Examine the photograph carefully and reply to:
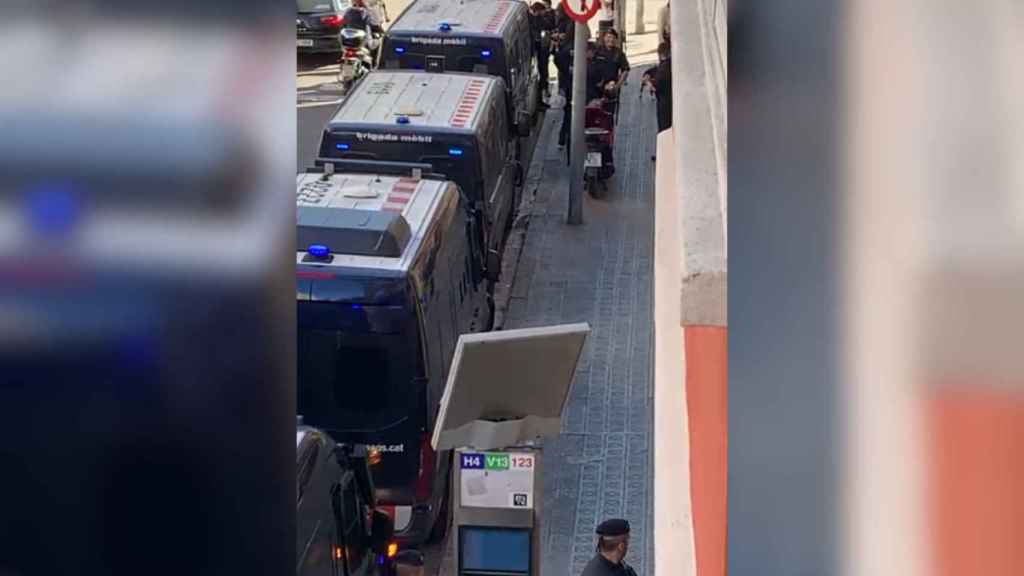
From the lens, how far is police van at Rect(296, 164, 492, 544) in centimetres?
962

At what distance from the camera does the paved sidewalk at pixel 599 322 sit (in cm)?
1108

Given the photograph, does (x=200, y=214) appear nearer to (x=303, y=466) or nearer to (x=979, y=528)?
(x=979, y=528)

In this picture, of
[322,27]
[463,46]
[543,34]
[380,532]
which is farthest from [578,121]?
[322,27]

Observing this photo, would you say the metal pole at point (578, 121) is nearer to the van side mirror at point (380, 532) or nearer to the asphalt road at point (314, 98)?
the asphalt road at point (314, 98)

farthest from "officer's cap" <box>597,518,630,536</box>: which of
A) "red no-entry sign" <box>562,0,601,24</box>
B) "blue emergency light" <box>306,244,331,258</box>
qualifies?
"red no-entry sign" <box>562,0,601,24</box>

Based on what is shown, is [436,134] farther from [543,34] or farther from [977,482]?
[977,482]

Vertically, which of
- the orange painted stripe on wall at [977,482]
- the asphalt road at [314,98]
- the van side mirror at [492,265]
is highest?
the orange painted stripe on wall at [977,482]

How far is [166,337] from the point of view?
127 cm

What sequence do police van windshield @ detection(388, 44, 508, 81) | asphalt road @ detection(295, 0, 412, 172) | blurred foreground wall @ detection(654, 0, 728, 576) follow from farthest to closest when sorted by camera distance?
1. asphalt road @ detection(295, 0, 412, 172)
2. police van windshield @ detection(388, 44, 508, 81)
3. blurred foreground wall @ detection(654, 0, 728, 576)

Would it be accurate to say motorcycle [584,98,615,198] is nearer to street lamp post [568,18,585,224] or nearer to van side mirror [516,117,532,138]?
street lamp post [568,18,585,224]

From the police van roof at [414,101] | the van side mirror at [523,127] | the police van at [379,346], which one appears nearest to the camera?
the police van at [379,346]

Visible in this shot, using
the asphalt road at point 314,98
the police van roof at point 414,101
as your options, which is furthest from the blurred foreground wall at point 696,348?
the asphalt road at point 314,98

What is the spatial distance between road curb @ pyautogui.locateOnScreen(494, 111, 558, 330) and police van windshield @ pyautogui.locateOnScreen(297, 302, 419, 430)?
4854 millimetres

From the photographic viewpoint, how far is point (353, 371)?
9727 millimetres
